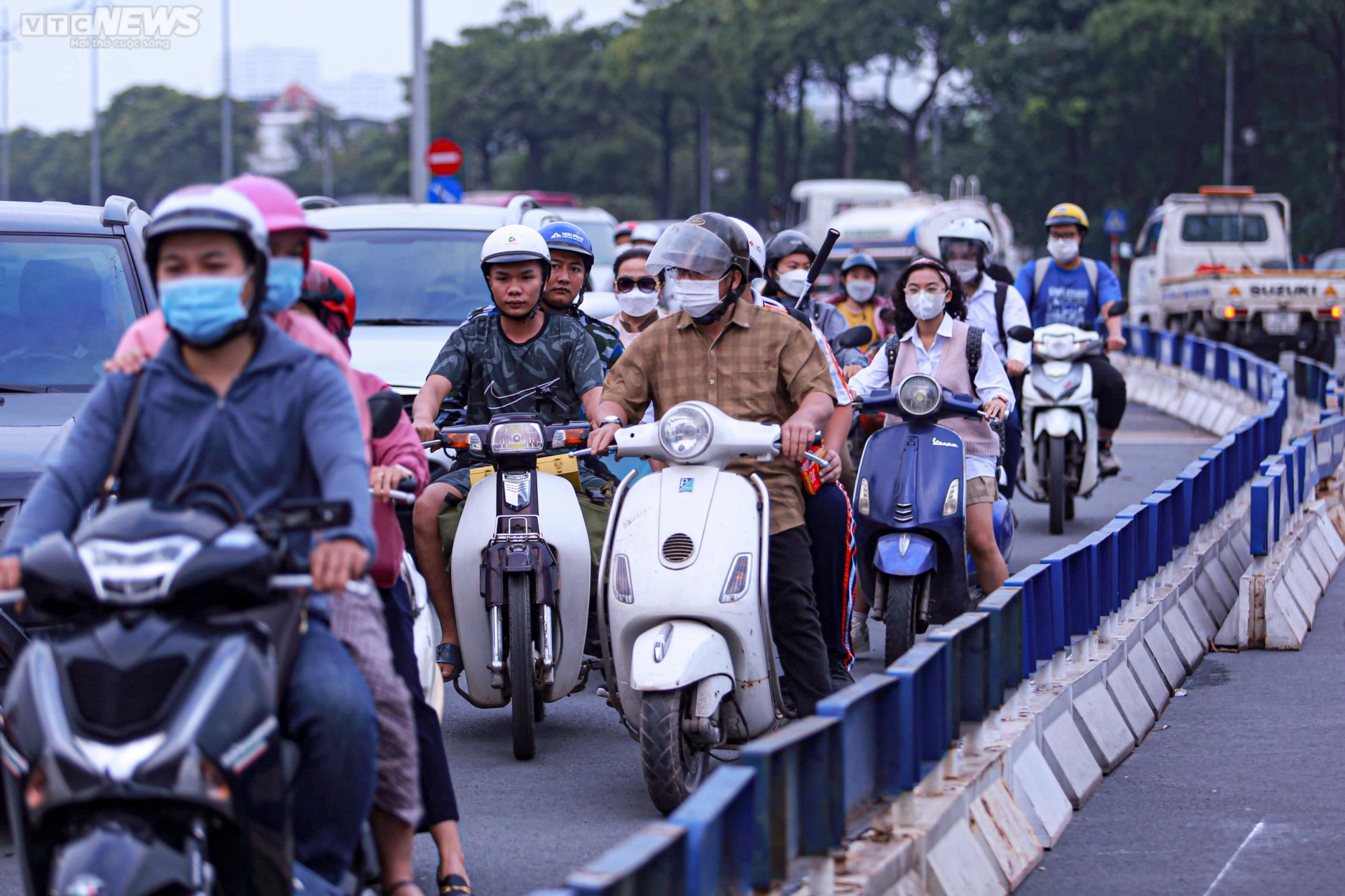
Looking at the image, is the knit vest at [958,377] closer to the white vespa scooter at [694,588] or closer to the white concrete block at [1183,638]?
the white concrete block at [1183,638]

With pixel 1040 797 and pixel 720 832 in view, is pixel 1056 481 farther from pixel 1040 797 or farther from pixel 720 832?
pixel 720 832

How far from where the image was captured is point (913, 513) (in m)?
7.93

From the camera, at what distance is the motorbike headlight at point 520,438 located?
21.6 feet

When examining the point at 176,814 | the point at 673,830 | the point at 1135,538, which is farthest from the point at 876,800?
the point at 1135,538

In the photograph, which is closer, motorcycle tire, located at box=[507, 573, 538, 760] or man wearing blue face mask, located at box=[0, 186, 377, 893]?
man wearing blue face mask, located at box=[0, 186, 377, 893]

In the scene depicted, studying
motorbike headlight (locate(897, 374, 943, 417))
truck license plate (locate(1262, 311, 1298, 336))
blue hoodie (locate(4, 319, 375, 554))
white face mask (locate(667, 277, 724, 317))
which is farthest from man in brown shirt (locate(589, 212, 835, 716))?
truck license plate (locate(1262, 311, 1298, 336))

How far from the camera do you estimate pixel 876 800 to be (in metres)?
4.58

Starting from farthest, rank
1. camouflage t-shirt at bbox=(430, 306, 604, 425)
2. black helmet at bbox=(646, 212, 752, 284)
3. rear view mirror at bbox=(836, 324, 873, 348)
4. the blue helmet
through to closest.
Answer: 1. the blue helmet
2. rear view mirror at bbox=(836, 324, 873, 348)
3. camouflage t-shirt at bbox=(430, 306, 604, 425)
4. black helmet at bbox=(646, 212, 752, 284)

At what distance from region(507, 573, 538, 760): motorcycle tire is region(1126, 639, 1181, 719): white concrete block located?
2.23 m

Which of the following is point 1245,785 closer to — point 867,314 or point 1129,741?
point 1129,741

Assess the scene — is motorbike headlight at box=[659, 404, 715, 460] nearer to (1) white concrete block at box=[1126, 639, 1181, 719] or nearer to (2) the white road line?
(2) the white road line

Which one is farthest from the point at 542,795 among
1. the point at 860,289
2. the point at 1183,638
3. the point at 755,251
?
the point at 860,289

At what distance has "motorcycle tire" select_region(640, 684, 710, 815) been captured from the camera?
18.6 ft

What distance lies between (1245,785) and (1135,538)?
136 cm
